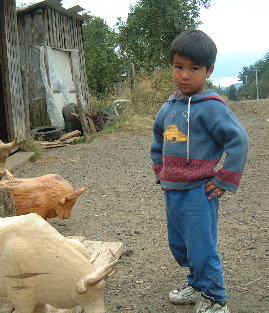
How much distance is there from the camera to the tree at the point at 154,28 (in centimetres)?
2467

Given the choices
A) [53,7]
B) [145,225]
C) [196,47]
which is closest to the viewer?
[196,47]

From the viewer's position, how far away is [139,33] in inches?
1012

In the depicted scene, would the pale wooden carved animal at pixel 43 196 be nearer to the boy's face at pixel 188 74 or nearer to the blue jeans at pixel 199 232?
the blue jeans at pixel 199 232

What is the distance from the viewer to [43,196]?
4.30m

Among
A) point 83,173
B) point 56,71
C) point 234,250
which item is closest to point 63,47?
point 56,71

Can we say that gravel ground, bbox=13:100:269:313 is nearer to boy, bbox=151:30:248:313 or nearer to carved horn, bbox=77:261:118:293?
boy, bbox=151:30:248:313

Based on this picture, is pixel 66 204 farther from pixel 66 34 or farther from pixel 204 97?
pixel 66 34

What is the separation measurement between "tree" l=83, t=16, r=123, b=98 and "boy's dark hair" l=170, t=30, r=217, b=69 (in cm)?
1720

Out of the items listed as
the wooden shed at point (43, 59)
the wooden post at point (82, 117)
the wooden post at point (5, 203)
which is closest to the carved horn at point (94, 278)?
the wooden post at point (5, 203)

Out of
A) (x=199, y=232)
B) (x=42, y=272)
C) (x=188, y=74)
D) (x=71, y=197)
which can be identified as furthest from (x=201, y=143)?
(x=71, y=197)

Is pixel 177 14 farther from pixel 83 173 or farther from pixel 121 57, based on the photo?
pixel 83 173

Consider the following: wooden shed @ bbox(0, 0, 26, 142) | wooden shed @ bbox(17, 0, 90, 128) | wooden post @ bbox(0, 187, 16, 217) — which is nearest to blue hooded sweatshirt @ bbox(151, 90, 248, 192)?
wooden post @ bbox(0, 187, 16, 217)

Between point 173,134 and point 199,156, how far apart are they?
21cm

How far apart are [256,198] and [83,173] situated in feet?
9.35
